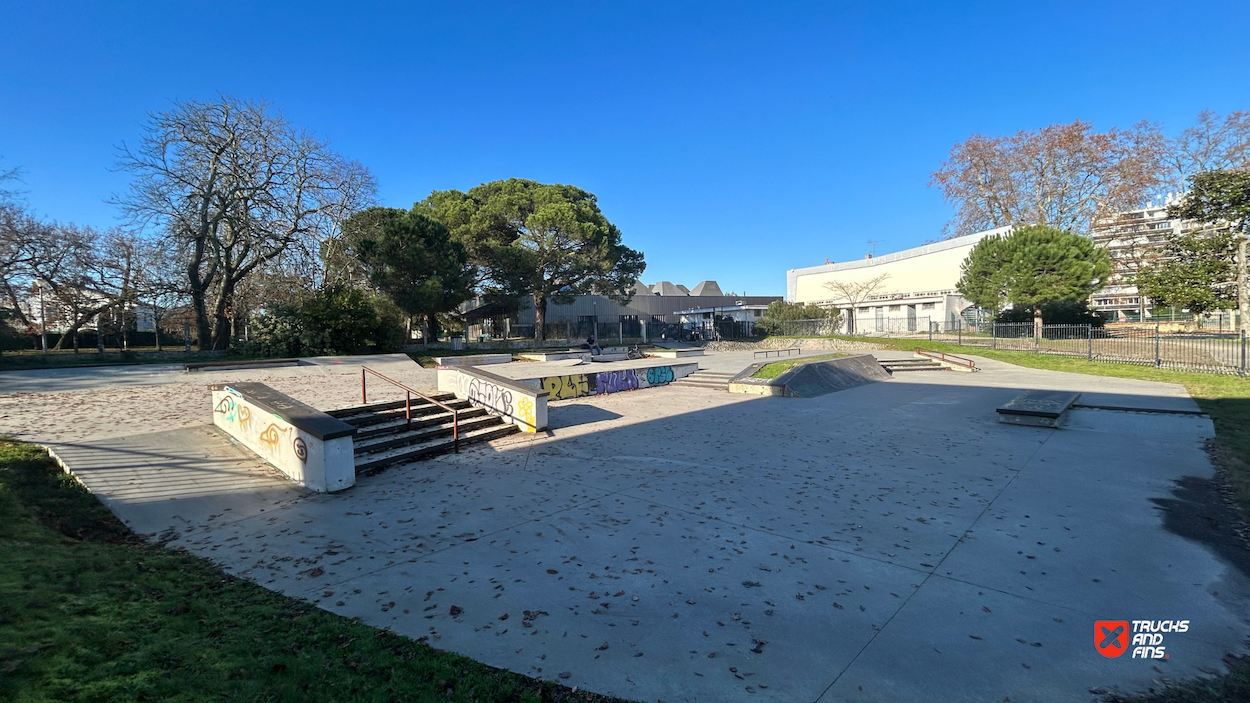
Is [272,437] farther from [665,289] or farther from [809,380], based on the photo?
[665,289]

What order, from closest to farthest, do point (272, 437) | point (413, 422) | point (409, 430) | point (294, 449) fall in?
point (294, 449), point (272, 437), point (409, 430), point (413, 422)

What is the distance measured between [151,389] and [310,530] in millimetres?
11212

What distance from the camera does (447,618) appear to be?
3596 millimetres

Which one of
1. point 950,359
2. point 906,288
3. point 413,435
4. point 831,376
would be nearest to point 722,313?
point 906,288

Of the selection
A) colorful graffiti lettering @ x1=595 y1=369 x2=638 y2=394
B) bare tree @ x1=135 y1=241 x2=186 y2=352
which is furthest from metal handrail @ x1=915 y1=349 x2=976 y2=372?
bare tree @ x1=135 y1=241 x2=186 y2=352

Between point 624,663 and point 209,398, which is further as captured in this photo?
point 209,398

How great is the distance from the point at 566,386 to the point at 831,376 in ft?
28.6

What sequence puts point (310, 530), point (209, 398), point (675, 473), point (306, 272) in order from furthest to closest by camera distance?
point (306, 272) < point (209, 398) < point (675, 473) < point (310, 530)

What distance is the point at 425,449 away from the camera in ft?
28.0

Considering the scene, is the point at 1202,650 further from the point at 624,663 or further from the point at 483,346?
the point at 483,346

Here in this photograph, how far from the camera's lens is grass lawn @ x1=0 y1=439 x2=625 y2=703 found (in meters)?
2.43

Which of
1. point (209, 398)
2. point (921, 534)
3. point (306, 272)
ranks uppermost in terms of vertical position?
point (306, 272)

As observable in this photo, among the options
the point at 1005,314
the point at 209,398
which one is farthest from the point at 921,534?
the point at 1005,314

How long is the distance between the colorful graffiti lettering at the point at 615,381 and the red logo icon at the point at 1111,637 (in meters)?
12.9
